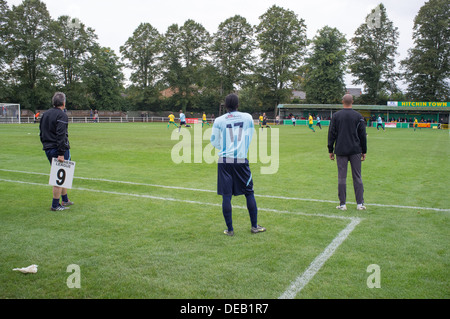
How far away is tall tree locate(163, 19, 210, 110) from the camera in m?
72.7

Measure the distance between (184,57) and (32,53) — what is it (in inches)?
1102

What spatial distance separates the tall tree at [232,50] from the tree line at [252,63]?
20cm

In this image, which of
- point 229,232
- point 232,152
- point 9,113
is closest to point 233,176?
point 232,152

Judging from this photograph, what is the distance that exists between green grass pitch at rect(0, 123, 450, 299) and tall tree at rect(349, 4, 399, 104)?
6854 centimetres

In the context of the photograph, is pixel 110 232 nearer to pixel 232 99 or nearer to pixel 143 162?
pixel 232 99

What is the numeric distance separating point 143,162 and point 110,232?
8023 mm

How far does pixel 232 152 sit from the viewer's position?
5.53m

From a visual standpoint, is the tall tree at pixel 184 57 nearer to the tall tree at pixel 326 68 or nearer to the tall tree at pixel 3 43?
the tall tree at pixel 326 68

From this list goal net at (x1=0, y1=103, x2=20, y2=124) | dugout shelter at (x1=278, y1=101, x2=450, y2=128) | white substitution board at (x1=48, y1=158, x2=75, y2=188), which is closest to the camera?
white substitution board at (x1=48, y1=158, x2=75, y2=188)

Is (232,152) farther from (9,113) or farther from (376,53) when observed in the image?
(376,53)

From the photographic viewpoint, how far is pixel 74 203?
7.54 meters

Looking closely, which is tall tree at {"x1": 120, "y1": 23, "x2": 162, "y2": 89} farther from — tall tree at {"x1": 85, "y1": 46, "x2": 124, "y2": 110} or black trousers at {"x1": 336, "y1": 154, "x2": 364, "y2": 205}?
black trousers at {"x1": 336, "y1": 154, "x2": 364, "y2": 205}

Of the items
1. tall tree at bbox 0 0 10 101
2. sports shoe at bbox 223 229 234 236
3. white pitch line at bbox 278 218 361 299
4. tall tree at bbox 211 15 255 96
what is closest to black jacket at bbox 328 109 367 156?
white pitch line at bbox 278 218 361 299

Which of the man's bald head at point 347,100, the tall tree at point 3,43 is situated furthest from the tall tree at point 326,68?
the man's bald head at point 347,100
